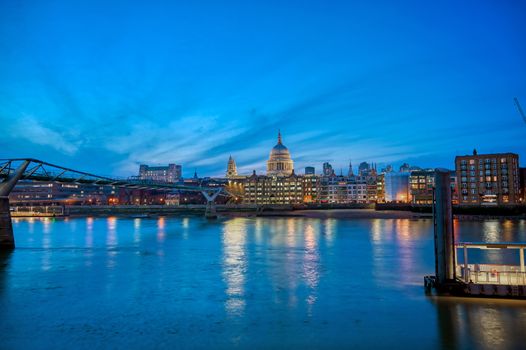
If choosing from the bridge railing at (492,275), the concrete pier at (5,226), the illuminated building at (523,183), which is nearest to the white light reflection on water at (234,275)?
the bridge railing at (492,275)

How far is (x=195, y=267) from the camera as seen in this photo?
35.3 m

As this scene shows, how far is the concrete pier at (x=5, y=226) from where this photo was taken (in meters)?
43.6

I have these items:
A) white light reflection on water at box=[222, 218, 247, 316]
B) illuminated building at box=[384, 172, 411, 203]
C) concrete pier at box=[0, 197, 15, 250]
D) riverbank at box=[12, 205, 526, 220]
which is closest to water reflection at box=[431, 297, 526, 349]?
white light reflection on water at box=[222, 218, 247, 316]

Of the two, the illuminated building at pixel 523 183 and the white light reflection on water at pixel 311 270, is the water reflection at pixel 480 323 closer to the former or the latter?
the white light reflection on water at pixel 311 270

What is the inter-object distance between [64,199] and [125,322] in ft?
624

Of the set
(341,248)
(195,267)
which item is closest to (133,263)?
(195,267)

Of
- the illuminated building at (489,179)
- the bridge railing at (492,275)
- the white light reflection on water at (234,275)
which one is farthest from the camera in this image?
the illuminated building at (489,179)

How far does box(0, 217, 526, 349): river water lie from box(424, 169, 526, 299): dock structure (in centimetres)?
69

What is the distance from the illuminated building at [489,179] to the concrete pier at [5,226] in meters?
113

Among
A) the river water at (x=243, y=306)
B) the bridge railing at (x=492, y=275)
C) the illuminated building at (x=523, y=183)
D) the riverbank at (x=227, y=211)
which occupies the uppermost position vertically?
the illuminated building at (x=523, y=183)

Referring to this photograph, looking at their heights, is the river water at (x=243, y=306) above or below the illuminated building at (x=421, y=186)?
below

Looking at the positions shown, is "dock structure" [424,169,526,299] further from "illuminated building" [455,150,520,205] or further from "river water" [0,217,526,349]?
"illuminated building" [455,150,520,205]

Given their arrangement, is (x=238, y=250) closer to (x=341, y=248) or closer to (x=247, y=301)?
(x=341, y=248)

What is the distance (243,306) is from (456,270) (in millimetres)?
10926
